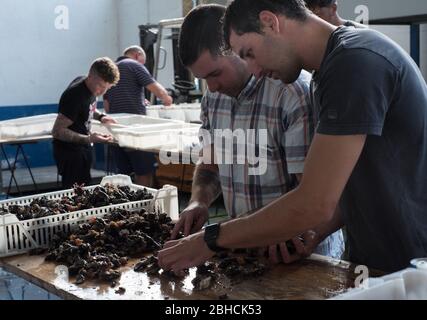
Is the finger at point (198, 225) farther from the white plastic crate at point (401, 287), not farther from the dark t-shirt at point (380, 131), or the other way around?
the white plastic crate at point (401, 287)

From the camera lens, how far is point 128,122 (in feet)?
19.4

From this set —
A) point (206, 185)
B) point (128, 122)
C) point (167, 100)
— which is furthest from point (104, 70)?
point (206, 185)

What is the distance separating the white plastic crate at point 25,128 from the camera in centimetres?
691

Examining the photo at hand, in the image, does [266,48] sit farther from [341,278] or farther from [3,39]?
[3,39]

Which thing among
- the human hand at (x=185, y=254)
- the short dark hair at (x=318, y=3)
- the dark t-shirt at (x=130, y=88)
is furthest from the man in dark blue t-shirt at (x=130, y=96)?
the human hand at (x=185, y=254)

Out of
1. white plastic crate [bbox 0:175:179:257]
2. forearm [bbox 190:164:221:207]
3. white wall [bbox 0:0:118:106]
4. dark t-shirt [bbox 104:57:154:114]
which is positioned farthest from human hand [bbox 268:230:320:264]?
white wall [bbox 0:0:118:106]

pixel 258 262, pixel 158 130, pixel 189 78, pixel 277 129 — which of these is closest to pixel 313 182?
pixel 258 262

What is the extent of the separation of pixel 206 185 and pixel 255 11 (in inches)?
40.6

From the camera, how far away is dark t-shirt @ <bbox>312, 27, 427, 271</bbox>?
1.37m

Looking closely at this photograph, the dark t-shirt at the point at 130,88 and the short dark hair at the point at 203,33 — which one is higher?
the short dark hair at the point at 203,33

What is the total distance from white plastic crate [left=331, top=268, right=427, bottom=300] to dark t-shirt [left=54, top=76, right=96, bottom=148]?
418cm

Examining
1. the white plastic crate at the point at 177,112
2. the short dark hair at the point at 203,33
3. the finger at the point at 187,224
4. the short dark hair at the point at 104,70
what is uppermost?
the short dark hair at the point at 203,33

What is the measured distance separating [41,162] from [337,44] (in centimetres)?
869

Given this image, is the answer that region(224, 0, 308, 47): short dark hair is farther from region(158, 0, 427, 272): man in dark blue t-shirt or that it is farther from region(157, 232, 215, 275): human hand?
region(157, 232, 215, 275): human hand
